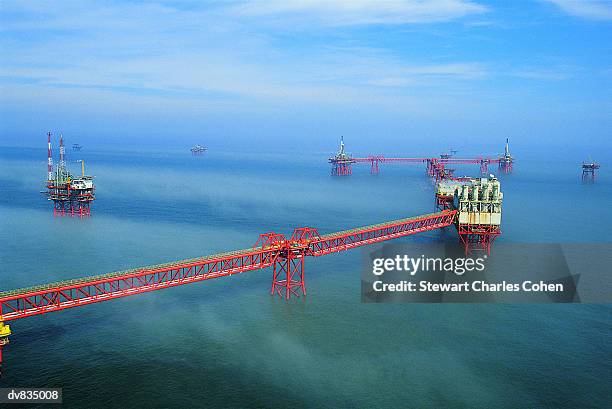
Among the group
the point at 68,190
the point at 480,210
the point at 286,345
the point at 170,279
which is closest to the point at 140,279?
the point at 170,279

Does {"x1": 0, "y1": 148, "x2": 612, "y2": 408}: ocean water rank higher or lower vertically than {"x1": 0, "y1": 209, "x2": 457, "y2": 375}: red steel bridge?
lower

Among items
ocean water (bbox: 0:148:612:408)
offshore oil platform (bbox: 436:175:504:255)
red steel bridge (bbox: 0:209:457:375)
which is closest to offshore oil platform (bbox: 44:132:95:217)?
ocean water (bbox: 0:148:612:408)

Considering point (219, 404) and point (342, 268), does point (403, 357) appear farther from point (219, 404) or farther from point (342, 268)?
point (342, 268)

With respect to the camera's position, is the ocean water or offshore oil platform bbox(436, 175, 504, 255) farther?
offshore oil platform bbox(436, 175, 504, 255)

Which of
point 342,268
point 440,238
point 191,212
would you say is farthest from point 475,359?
point 191,212

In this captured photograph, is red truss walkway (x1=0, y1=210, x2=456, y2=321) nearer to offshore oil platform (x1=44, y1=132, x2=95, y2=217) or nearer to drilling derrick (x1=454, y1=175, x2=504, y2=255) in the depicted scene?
drilling derrick (x1=454, y1=175, x2=504, y2=255)

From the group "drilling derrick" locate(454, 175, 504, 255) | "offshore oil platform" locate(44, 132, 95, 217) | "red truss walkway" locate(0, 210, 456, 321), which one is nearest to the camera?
"red truss walkway" locate(0, 210, 456, 321)

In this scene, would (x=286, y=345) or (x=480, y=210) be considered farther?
(x=480, y=210)

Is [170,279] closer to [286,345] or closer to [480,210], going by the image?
[286,345]

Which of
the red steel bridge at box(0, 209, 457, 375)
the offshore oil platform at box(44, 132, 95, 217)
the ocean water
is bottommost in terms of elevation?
the ocean water

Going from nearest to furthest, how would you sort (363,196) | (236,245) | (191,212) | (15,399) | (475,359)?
(15,399), (475,359), (236,245), (191,212), (363,196)

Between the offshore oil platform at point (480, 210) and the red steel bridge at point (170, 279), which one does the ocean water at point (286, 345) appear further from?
the offshore oil platform at point (480, 210)
